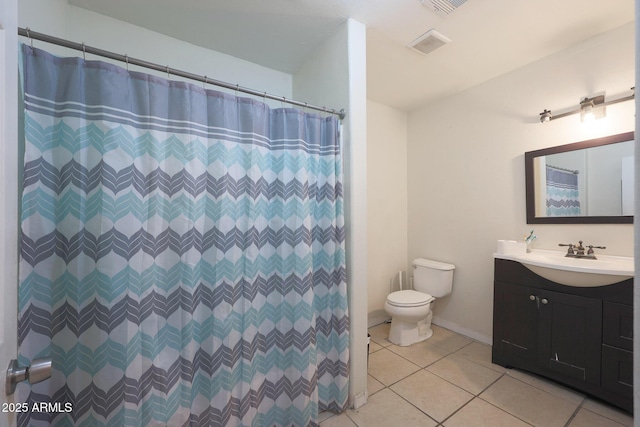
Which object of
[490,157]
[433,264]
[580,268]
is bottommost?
[433,264]

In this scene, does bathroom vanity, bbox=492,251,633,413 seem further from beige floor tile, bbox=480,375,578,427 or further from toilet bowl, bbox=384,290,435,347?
toilet bowl, bbox=384,290,435,347

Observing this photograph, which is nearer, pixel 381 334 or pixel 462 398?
pixel 462 398

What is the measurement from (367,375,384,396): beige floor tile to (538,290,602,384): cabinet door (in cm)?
109

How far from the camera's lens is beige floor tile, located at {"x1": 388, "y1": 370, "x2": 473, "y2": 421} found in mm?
1447

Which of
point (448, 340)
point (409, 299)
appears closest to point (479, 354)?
point (448, 340)

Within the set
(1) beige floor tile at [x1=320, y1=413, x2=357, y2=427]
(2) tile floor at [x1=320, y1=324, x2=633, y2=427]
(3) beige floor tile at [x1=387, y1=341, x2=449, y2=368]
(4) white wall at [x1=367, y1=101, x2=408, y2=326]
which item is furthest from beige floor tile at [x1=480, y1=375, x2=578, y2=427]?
(4) white wall at [x1=367, y1=101, x2=408, y2=326]

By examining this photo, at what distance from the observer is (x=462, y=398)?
5.03 ft

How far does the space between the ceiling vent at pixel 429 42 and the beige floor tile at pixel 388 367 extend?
7.86ft

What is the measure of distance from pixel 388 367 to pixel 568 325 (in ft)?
3.92

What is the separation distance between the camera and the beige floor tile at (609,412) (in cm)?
133

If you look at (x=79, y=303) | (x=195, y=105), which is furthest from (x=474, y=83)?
(x=79, y=303)

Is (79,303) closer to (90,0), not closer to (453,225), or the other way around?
(90,0)

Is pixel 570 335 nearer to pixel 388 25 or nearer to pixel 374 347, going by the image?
pixel 374 347

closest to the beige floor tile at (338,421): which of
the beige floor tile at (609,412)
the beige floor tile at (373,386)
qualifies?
the beige floor tile at (373,386)
